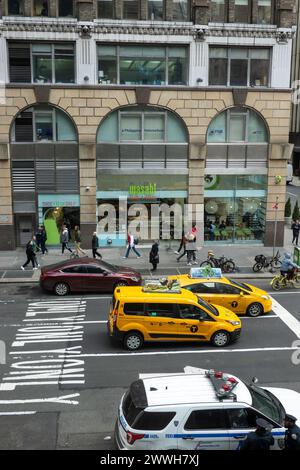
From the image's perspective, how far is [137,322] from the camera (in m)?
14.6

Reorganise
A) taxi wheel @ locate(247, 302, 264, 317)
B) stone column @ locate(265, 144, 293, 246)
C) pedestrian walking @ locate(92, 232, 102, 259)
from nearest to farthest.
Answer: taxi wheel @ locate(247, 302, 264, 317) → pedestrian walking @ locate(92, 232, 102, 259) → stone column @ locate(265, 144, 293, 246)

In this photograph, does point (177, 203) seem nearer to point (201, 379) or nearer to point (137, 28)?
point (137, 28)

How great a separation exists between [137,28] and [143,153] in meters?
6.12

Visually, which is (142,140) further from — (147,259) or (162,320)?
(162,320)

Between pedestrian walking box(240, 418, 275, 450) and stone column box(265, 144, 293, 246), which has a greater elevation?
stone column box(265, 144, 293, 246)

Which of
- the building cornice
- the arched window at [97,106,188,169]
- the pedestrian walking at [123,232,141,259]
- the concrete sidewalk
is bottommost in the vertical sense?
the concrete sidewalk

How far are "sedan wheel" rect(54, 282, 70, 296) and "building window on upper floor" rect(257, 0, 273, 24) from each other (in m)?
17.0

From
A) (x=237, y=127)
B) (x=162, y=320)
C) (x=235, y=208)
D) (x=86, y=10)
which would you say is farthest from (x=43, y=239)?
(x=162, y=320)

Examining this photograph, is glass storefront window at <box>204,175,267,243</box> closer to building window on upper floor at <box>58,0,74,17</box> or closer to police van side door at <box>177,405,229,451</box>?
building window on upper floor at <box>58,0,74,17</box>

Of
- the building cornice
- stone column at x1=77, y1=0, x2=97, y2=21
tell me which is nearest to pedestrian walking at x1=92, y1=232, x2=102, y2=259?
the building cornice

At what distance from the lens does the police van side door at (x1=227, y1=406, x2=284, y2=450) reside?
8852 millimetres

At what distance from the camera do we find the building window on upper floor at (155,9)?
26.6 meters

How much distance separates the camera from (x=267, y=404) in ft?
31.5

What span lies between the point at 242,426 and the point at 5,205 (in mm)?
20704
